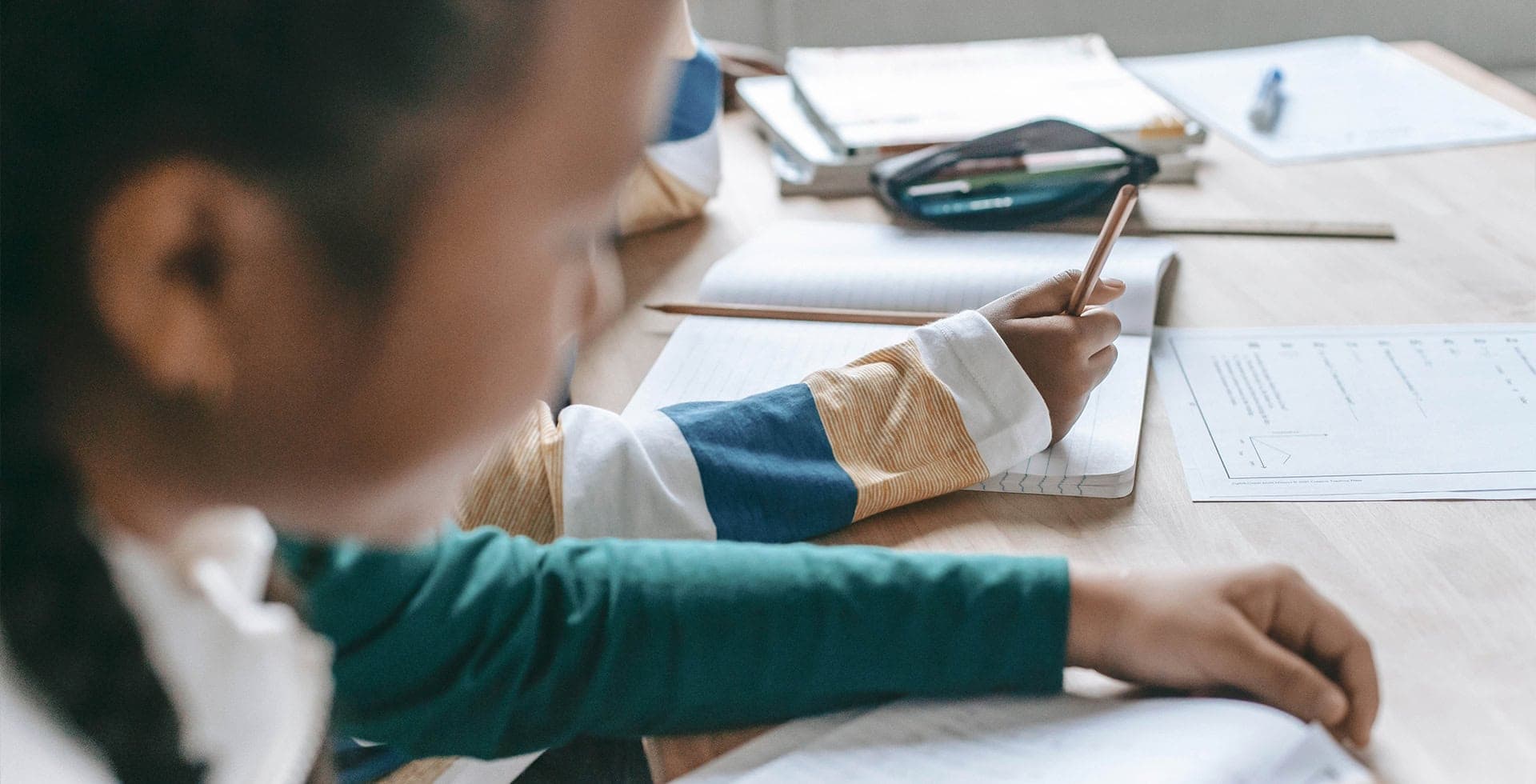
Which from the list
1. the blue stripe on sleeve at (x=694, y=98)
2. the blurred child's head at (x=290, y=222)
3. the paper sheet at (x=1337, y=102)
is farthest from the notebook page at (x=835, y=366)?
the paper sheet at (x=1337, y=102)

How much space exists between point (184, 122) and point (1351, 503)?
522 mm

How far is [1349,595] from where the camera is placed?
507 mm

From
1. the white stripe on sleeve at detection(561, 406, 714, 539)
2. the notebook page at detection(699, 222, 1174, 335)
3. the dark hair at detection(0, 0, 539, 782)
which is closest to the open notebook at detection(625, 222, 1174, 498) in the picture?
the notebook page at detection(699, 222, 1174, 335)

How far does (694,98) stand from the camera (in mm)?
988

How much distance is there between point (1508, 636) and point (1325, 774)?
13cm

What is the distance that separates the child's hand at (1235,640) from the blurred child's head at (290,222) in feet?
0.85

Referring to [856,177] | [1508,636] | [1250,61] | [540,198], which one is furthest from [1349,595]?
[1250,61]

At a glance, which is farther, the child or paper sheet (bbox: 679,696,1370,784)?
paper sheet (bbox: 679,696,1370,784)

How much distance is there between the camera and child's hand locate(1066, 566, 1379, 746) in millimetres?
432

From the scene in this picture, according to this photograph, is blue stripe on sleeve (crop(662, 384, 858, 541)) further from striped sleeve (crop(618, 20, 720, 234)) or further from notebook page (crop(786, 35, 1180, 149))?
notebook page (crop(786, 35, 1180, 149))

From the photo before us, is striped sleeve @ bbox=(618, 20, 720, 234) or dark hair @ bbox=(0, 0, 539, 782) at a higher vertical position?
dark hair @ bbox=(0, 0, 539, 782)

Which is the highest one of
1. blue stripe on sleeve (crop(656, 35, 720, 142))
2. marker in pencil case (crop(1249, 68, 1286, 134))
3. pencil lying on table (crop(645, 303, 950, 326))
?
blue stripe on sleeve (crop(656, 35, 720, 142))

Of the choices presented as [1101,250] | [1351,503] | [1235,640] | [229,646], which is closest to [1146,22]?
[1101,250]

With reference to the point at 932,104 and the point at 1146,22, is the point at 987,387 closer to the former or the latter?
the point at 932,104
